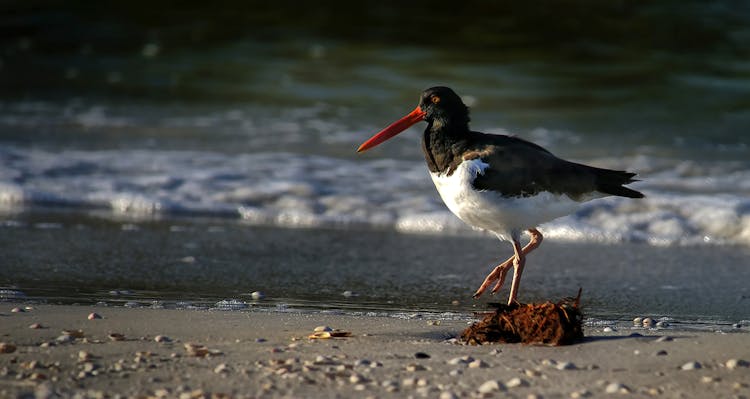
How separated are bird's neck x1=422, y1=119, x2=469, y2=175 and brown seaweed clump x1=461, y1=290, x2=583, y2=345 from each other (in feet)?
2.69

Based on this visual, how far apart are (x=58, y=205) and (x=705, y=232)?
4.81 metres

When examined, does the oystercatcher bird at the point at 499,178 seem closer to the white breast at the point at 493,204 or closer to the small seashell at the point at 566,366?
the white breast at the point at 493,204

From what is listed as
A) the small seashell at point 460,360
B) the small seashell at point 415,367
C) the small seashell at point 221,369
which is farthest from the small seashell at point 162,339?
the small seashell at point 460,360

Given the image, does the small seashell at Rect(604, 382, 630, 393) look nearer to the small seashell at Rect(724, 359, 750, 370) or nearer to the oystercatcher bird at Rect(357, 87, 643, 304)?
the small seashell at Rect(724, 359, 750, 370)

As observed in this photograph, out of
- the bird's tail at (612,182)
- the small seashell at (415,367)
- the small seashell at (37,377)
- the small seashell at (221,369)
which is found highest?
the bird's tail at (612,182)

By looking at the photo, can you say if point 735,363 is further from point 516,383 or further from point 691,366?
point 516,383

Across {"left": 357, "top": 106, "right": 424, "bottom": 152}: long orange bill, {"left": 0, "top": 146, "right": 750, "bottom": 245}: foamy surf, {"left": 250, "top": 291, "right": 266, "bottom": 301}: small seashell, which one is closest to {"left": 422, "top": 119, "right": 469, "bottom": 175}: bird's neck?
{"left": 357, "top": 106, "right": 424, "bottom": 152}: long orange bill

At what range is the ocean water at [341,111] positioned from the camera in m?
7.46

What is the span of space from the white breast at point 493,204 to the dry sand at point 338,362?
0.59 m

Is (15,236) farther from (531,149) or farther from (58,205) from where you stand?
(531,149)

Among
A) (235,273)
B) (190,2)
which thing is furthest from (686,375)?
(190,2)

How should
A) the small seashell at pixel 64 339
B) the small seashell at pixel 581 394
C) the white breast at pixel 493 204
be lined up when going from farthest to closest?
the white breast at pixel 493 204 < the small seashell at pixel 64 339 < the small seashell at pixel 581 394

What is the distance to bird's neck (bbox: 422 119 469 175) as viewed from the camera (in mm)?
4609

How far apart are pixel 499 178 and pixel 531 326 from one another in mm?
764
